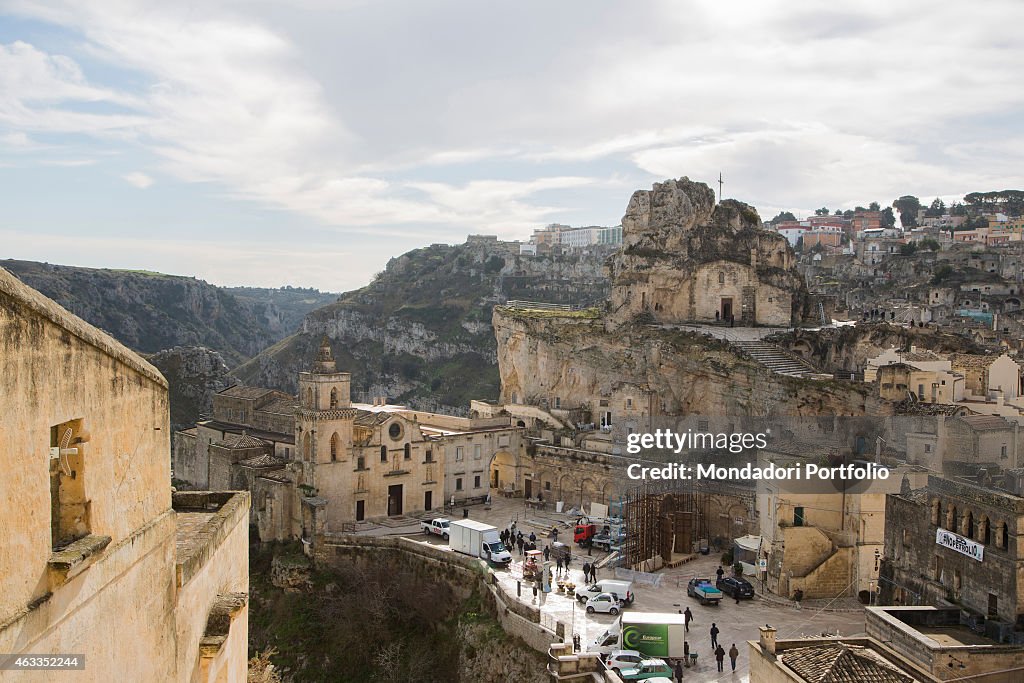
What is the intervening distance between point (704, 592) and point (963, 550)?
29.9ft

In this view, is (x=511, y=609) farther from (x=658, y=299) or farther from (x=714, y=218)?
(x=714, y=218)

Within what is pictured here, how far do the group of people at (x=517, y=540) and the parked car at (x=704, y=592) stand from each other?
25.7ft

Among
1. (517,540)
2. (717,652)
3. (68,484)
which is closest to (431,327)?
(517,540)

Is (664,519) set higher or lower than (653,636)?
higher

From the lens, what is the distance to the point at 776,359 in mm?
46062

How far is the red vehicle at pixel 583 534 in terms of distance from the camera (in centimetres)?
3766

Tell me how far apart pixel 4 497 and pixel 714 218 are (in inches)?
2142

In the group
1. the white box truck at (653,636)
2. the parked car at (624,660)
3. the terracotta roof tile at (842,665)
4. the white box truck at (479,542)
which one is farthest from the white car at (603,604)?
the terracotta roof tile at (842,665)

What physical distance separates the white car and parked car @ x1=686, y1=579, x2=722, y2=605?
2.98 metres

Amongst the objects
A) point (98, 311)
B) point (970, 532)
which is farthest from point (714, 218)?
point (98, 311)

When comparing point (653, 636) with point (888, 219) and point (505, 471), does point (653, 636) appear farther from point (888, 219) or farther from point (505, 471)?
point (888, 219)

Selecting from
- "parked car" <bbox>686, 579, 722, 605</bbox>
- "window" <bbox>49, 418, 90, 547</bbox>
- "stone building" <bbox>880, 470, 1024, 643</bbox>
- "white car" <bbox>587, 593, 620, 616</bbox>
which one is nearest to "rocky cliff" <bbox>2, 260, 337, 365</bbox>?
"white car" <bbox>587, 593, 620, 616</bbox>

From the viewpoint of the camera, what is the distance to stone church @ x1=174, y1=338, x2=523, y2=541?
1597 inches

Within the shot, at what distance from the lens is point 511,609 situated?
2989 cm
